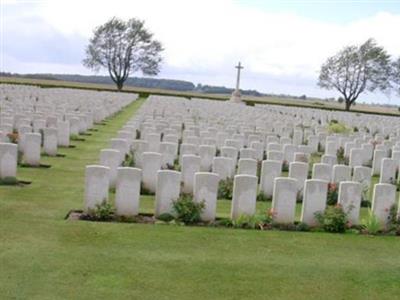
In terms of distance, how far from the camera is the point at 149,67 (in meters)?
64.5

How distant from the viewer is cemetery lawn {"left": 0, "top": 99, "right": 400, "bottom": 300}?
457 cm

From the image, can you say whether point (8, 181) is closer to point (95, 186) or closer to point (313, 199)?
point (95, 186)

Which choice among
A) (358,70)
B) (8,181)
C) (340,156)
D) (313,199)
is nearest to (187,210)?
(313,199)

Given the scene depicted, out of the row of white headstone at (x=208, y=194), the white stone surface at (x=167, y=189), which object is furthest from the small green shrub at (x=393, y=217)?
the white stone surface at (x=167, y=189)

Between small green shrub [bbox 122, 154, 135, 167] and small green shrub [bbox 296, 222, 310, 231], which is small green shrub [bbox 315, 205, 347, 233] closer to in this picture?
small green shrub [bbox 296, 222, 310, 231]

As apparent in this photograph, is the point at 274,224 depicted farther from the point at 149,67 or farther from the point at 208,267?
the point at 149,67

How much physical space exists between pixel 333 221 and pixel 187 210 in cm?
179

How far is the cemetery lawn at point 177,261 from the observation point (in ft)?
15.0

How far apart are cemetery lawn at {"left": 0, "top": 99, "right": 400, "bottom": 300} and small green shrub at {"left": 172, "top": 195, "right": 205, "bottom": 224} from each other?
0.26 metres

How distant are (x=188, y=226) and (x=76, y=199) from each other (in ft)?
6.26

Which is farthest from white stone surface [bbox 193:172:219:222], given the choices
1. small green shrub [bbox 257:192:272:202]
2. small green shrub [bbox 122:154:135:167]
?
small green shrub [bbox 122:154:135:167]

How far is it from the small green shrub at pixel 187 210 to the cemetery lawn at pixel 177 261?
10.0 inches

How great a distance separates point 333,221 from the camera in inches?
267

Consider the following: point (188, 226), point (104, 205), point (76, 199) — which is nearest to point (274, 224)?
point (188, 226)
